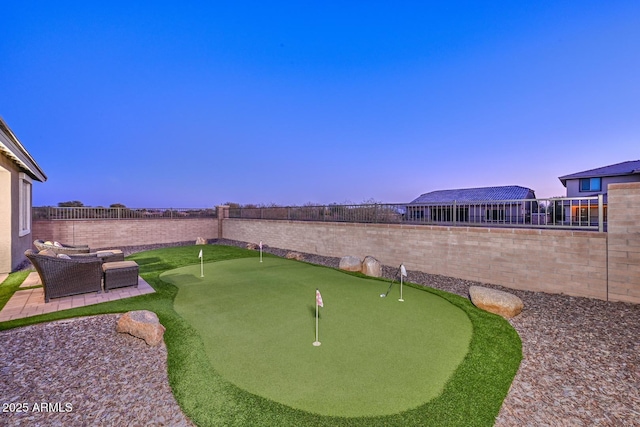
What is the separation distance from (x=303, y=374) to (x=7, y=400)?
8.62 feet

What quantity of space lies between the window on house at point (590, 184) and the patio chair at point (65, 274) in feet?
113

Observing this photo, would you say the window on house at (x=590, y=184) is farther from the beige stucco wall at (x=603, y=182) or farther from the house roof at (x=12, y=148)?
the house roof at (x=12, y=148)

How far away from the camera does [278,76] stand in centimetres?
1766

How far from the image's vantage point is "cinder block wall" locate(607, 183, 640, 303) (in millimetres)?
4691

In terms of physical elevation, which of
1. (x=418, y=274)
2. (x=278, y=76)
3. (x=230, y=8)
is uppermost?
(x=230, y=8)

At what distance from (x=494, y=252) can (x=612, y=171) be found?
87.2 ft

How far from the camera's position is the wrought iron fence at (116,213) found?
484 inches

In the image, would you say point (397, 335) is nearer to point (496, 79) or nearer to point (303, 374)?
point (303, 374)

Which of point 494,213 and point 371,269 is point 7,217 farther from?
point 494,213

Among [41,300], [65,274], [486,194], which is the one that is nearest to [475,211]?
[65,274]

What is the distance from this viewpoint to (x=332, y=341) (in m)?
3.43

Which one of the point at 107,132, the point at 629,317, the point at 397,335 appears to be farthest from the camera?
the point at 107,132

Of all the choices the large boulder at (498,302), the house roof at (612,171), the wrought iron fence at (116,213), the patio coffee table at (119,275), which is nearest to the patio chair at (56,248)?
the patio coffee table at (119,275)

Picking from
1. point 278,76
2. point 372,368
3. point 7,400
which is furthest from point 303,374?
point 278,76
